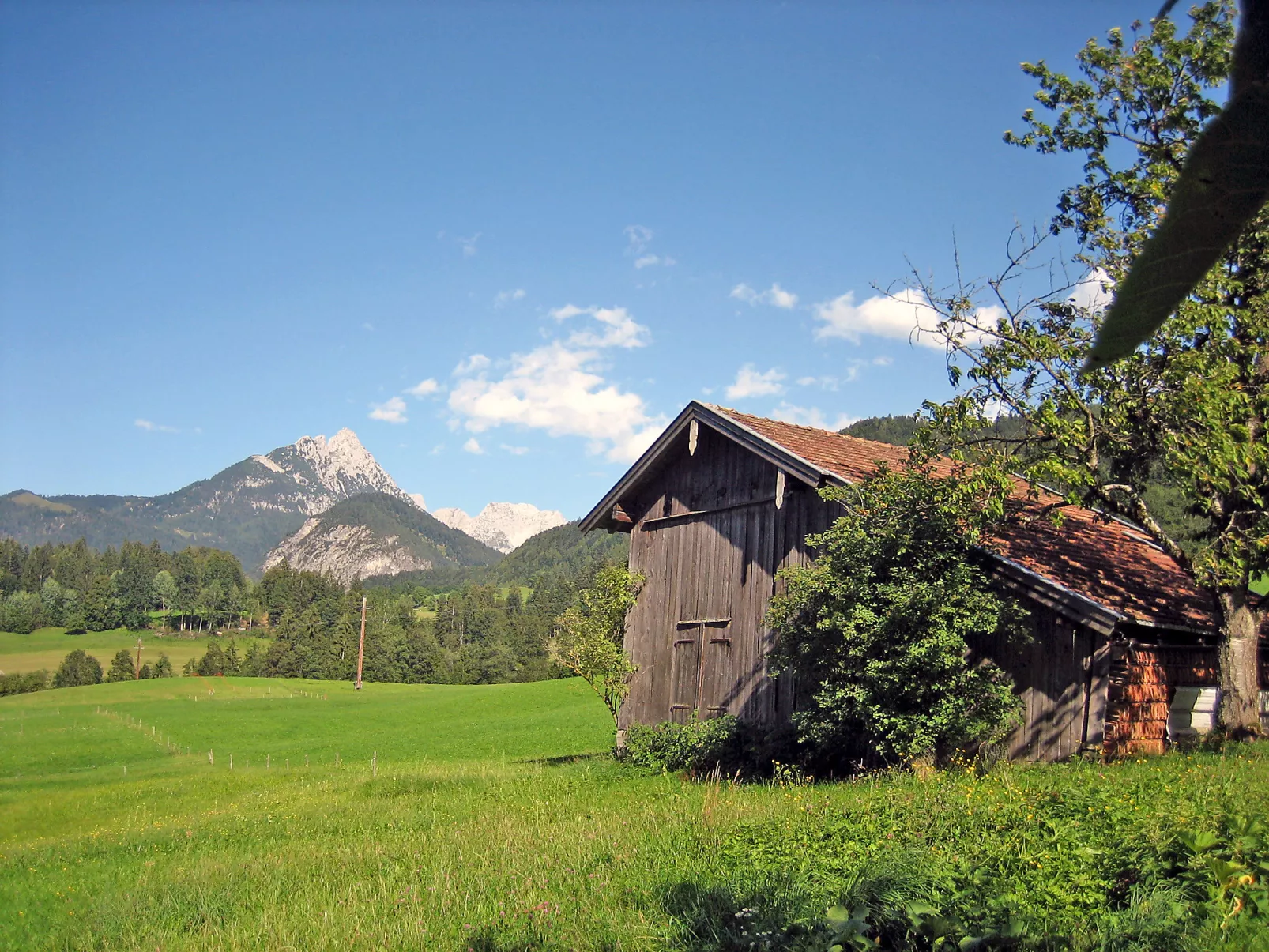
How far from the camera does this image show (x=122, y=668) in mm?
114812

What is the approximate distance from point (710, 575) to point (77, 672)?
372 ft

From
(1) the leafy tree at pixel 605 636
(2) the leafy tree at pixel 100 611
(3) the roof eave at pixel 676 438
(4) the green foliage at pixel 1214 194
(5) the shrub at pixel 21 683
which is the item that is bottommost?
(5) the shrub at pixel 21 683

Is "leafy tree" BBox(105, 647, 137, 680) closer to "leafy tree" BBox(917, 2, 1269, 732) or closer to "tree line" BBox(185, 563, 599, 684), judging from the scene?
"tree line" BBox(185, 563, 599, 684)

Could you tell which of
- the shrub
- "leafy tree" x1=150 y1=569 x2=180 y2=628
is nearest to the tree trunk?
the shrub

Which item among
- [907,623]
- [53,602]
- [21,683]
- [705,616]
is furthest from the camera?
[53,602]

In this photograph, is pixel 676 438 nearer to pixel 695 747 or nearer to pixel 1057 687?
pixel 695 747

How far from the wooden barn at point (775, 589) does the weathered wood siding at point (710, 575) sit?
0.03m

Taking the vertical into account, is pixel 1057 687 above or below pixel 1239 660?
below

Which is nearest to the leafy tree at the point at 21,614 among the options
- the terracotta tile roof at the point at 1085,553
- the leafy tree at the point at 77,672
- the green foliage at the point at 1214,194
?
the leafy tree at the point at 77,672

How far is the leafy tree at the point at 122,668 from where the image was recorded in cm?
11362

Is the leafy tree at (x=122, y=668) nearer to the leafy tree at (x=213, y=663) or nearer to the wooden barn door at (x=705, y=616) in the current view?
the leafy tree at (x=213, y=663)

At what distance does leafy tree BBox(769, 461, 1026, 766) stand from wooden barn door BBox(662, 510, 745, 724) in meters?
4.23

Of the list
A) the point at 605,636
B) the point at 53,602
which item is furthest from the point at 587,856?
the point at 53,602

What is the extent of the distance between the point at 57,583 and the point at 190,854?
197519 mm
